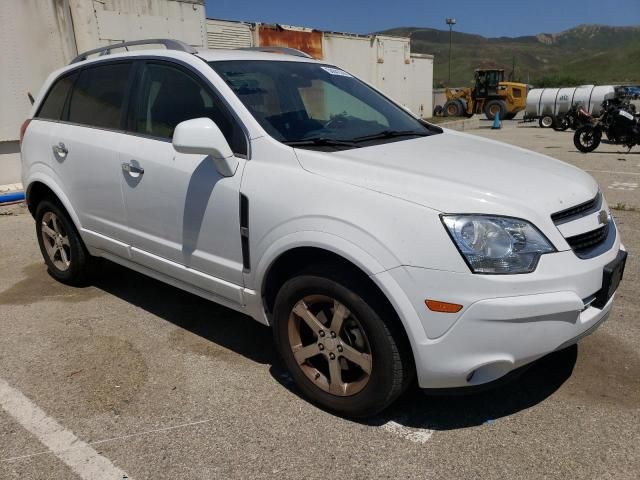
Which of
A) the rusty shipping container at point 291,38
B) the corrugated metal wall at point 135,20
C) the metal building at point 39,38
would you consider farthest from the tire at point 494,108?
the metal building at point 39,38

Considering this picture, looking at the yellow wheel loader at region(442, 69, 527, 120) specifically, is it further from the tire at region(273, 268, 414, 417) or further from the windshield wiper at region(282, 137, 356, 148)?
the tire at region(273, 268, 414, 417)

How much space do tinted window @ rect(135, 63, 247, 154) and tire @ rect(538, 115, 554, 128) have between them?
A: 2110 cm

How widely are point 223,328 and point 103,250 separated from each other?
1063mm

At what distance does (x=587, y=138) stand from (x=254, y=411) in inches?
504

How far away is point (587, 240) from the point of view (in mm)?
2518

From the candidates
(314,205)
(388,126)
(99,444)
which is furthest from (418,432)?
(388,126)

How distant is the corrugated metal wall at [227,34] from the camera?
13.0 metres

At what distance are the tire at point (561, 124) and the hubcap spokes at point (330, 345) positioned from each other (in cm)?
1926

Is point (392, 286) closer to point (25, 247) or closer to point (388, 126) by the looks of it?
point (388, 126)

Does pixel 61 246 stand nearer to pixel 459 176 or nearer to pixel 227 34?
pixel 459 176

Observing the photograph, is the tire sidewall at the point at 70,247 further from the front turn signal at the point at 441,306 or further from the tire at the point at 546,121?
the tire at the point at 546,121

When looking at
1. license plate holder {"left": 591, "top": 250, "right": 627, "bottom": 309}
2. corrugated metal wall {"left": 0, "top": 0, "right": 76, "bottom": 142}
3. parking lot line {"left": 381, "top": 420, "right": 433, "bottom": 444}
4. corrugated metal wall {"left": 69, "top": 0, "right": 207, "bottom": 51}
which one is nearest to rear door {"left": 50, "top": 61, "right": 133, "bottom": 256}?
parking lot line {"left": 381, "top": 420, "right": 433, "bottom": 444}

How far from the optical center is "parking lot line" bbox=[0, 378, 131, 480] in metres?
2.38

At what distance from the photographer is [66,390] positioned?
9.88 feet
